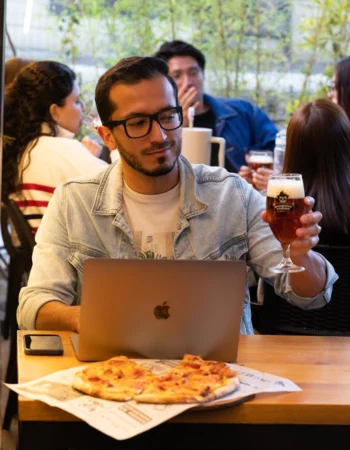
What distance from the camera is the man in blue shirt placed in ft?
17.5

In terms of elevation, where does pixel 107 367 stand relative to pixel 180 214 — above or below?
below

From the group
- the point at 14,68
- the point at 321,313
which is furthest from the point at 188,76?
the point at 321,313

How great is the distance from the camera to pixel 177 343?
6.72 ft

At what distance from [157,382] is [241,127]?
377 centimetres

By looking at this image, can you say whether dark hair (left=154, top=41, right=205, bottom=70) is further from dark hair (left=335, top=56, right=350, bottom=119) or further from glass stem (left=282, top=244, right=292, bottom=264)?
glass stem (left=282, top=244, right=292, bottom=264)

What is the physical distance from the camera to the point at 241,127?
18.0ft

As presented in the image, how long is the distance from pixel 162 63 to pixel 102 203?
1.44 feet

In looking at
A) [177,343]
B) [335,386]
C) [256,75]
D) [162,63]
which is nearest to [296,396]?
[335,386]

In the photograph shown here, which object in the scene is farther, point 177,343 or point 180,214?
point 180,214

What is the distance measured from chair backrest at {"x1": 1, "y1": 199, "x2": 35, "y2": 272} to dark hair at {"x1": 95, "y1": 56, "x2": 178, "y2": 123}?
155 centimetres

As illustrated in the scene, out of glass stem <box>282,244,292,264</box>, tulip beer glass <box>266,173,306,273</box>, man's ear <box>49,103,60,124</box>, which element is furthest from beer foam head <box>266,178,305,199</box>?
man's ear <box>49,103,60,124</box>

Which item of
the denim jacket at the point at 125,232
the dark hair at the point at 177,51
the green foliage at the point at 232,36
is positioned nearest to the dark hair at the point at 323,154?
the denim jacket at the point at 125,232

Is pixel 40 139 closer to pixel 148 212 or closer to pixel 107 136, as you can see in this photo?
pixel 107 136

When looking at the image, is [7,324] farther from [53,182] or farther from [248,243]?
[248,243]
